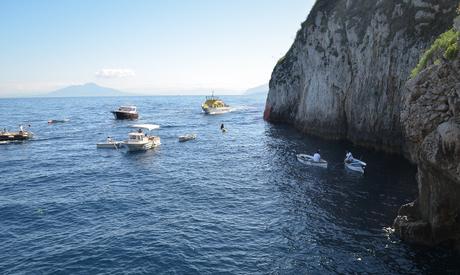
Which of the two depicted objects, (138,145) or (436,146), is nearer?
(436,146)

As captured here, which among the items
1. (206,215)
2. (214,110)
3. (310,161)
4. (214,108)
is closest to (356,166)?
(310,161)

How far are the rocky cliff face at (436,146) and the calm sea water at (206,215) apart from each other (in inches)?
54.2

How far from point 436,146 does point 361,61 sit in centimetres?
3756

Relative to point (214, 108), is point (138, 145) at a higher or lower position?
lower

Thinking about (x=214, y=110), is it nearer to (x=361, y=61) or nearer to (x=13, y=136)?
(x=13, y=136)

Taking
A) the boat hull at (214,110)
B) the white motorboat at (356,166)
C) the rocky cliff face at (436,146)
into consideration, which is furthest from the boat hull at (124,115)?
the rocky cliff face at (436,146)

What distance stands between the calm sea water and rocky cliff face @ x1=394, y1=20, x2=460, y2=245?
1.38 meters

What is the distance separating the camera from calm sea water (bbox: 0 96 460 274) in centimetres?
2481

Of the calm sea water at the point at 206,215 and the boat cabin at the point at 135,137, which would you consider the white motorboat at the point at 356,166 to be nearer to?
the calm sea water at the point at 206,215

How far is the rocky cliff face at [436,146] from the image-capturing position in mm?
21516

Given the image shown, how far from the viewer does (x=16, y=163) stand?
56.3 m

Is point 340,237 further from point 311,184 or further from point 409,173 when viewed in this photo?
point 409,173

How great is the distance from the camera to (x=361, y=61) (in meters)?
57.1

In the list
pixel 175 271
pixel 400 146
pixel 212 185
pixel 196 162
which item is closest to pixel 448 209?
pixel 175 271
